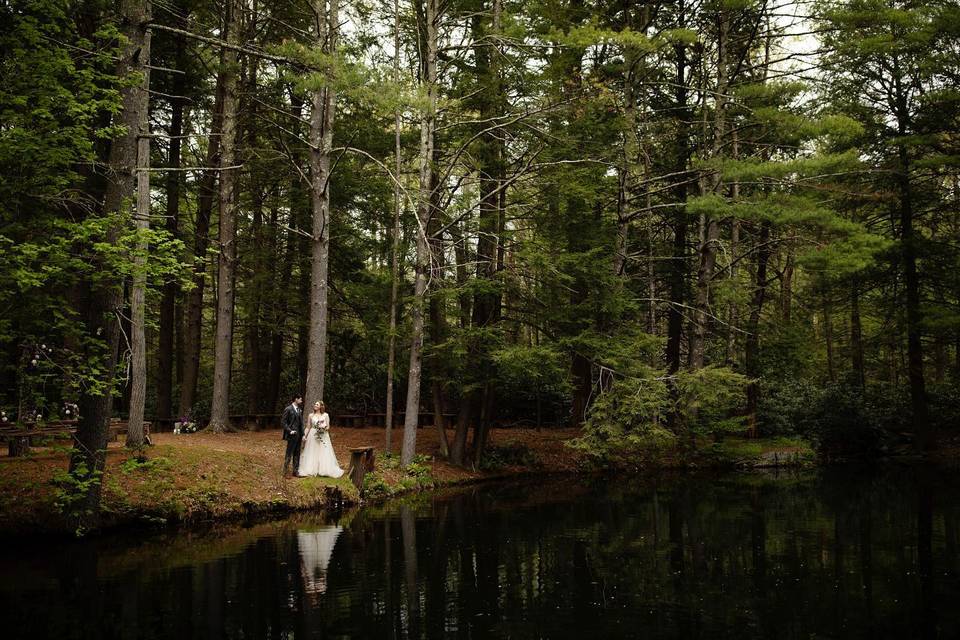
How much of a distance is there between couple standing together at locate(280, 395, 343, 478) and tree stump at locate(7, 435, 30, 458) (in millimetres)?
4493

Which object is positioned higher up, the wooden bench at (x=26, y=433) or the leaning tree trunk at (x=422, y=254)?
the leaning tree trunk at (x=422, y=254)

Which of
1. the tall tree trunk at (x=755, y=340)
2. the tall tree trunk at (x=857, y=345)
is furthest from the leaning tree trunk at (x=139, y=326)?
the tall tree trunk at (x=857, y=345)

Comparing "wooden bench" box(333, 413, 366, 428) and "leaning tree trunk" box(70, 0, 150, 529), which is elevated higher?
"leaning tree trunk" box(70, 0, 150, 529)

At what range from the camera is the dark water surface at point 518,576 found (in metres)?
6.92

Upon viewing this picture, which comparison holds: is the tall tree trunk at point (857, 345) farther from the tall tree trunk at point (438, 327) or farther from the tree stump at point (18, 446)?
the tree stump at point (18, 446)

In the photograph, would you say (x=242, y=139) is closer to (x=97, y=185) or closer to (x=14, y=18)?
(x=97, y=185)

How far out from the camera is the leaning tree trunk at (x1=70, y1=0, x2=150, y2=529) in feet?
34.4

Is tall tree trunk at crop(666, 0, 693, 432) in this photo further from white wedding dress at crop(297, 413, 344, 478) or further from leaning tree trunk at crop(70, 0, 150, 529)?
leaning tree trunk at crop(70, 0, 150, 529)

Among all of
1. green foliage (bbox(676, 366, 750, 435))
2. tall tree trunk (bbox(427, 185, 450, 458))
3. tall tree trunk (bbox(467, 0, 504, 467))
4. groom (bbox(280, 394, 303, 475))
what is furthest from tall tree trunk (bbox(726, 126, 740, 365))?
groom (bbox(280, 394, 303, 475))

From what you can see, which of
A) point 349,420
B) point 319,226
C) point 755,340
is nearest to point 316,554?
point 319,226

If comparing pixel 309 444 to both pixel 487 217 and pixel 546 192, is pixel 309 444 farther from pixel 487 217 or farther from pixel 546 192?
pixel 546 192

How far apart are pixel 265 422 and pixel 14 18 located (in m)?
15.7

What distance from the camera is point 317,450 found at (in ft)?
49.9

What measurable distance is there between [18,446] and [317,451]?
542 cm
